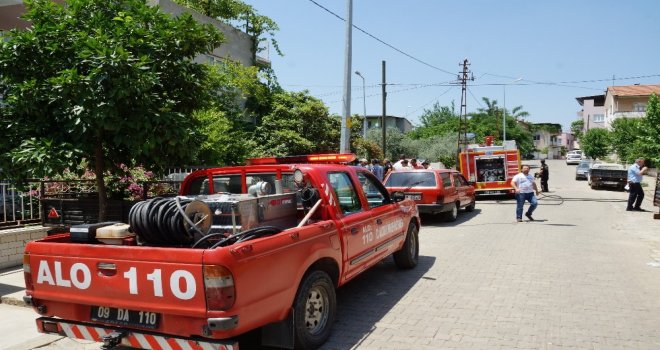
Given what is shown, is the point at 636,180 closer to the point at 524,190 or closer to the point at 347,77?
the point at 524,190

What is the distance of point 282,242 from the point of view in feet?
13.1

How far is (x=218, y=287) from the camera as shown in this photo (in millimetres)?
3391

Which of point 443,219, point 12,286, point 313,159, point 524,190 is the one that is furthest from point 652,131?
point 12,286

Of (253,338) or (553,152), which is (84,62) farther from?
(553,152)

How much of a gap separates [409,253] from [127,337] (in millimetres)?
4708

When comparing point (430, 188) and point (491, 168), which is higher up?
point (491, 168)

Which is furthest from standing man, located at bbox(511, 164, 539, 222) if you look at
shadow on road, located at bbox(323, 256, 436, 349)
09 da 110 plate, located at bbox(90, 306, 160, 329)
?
09 da 110 plate, located at bbox(90, 306, 160, 329)

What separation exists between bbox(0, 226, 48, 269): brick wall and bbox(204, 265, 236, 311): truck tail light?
5.67 m

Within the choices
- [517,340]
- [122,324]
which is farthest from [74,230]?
[517,340]

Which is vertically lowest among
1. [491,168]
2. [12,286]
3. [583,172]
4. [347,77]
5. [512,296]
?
[512,296]

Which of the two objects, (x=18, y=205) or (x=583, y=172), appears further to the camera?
(x=583, y=172)

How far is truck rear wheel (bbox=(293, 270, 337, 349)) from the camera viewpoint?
422 centimetres

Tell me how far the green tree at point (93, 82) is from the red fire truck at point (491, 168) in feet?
52.7

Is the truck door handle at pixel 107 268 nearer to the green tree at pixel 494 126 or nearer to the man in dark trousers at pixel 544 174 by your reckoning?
the man in dark trousers at pixel 544 174
